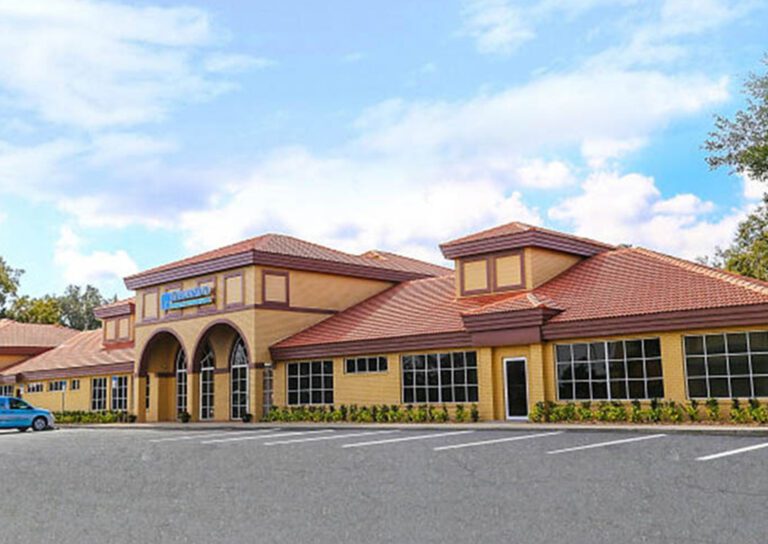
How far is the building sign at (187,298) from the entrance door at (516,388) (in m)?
14.4

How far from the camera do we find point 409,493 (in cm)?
1082

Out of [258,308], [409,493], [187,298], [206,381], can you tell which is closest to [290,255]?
[258,308]

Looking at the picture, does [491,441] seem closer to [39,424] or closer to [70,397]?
[39,424]

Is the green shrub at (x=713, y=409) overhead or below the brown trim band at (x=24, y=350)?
below

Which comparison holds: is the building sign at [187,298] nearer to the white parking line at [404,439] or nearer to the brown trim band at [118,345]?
the brown trim band at [118,345]

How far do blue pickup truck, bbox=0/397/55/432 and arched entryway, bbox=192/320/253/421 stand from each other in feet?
20.7

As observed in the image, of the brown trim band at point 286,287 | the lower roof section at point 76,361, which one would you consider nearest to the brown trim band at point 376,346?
the brown trim band at point 286,287

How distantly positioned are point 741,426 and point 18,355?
48.9 meters

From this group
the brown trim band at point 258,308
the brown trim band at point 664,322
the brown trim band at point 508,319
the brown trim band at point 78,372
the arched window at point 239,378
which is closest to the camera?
the brown trim band at point 664,322

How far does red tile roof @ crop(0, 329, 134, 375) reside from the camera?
44406 mm

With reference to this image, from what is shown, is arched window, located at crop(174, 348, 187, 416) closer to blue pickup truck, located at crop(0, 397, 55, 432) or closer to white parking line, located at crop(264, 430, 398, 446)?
blue pickup truck, located at crop(0, 397, 55, 432)

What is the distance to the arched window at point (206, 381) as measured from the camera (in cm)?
3788

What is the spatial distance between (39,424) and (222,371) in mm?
7698

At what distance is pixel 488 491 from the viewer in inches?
425
